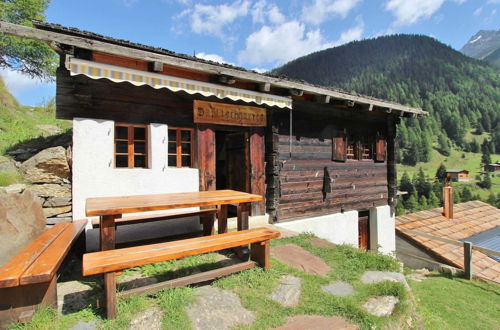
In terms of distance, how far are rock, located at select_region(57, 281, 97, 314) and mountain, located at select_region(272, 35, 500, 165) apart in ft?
277

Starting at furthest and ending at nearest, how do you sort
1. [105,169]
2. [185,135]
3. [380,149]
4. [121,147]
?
[380,149]
[185,135]
[121,147]
[105,169]

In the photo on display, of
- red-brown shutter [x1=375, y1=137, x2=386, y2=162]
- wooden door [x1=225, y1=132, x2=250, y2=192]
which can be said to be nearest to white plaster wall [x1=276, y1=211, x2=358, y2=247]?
wooden door [x1=225, y1=132, x2=250, y2=192]

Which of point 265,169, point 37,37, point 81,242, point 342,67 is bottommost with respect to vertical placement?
point 81,242

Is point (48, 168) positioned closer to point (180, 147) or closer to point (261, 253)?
point (180, 147)

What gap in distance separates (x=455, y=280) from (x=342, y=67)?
344ft

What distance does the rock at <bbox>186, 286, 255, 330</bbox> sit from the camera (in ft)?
8.44

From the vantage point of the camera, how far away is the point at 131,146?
520 centimetres

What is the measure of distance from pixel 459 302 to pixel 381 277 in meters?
4.58

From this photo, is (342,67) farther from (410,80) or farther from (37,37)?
(37,37)

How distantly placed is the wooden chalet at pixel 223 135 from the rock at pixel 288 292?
2.99 metres

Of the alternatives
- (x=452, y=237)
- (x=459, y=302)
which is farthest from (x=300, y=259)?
(x=452, y=237)

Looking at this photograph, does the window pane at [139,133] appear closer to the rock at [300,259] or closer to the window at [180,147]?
the window at [180,147]

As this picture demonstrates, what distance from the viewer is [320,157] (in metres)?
8.24

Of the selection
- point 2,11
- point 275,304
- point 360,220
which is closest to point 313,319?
point 275,304
